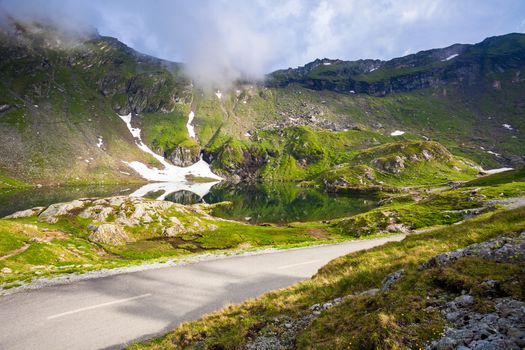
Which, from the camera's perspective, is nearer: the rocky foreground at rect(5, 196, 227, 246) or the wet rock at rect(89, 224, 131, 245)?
the wet rock at rect(89, 224, 131, 245)

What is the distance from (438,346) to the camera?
683 cm

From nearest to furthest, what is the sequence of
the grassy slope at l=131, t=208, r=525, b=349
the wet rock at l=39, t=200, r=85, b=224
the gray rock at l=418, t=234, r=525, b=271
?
the grassy slope at l=131, t=208, r=525, b=349
the gray rock at l=418, t=234, r=525, b=271
the wet rock at l=39, t=200, r=85, b=224

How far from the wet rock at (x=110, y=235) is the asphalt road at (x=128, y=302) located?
49457mm

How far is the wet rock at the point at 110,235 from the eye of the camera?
66.2 meters

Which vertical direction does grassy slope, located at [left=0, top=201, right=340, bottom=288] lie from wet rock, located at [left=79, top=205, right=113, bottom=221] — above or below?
below

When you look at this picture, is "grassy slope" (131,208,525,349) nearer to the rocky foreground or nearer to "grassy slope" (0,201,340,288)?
"grassy slope" (0,201,340,288)

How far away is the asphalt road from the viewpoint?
14688 mm

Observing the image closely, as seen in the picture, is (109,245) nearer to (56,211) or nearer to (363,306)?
(56,211)

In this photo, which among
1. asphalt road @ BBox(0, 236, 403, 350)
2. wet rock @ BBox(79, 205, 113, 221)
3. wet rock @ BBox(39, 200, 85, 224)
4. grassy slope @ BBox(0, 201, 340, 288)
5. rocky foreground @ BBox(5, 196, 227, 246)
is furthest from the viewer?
wet rock @ BBox(79, 205, 113, 221)

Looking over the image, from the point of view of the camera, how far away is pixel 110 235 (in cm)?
6806

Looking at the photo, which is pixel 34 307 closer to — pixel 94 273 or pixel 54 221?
pixel 94 273

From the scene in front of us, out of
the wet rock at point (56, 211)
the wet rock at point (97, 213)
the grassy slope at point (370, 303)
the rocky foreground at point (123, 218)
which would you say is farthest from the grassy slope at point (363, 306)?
the wet rock at point (56, 211)

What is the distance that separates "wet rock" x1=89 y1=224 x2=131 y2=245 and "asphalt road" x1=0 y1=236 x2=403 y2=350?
49457 mm

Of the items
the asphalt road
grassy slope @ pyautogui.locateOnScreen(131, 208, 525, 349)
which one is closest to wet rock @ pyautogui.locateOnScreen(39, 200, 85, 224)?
the asphalt road
